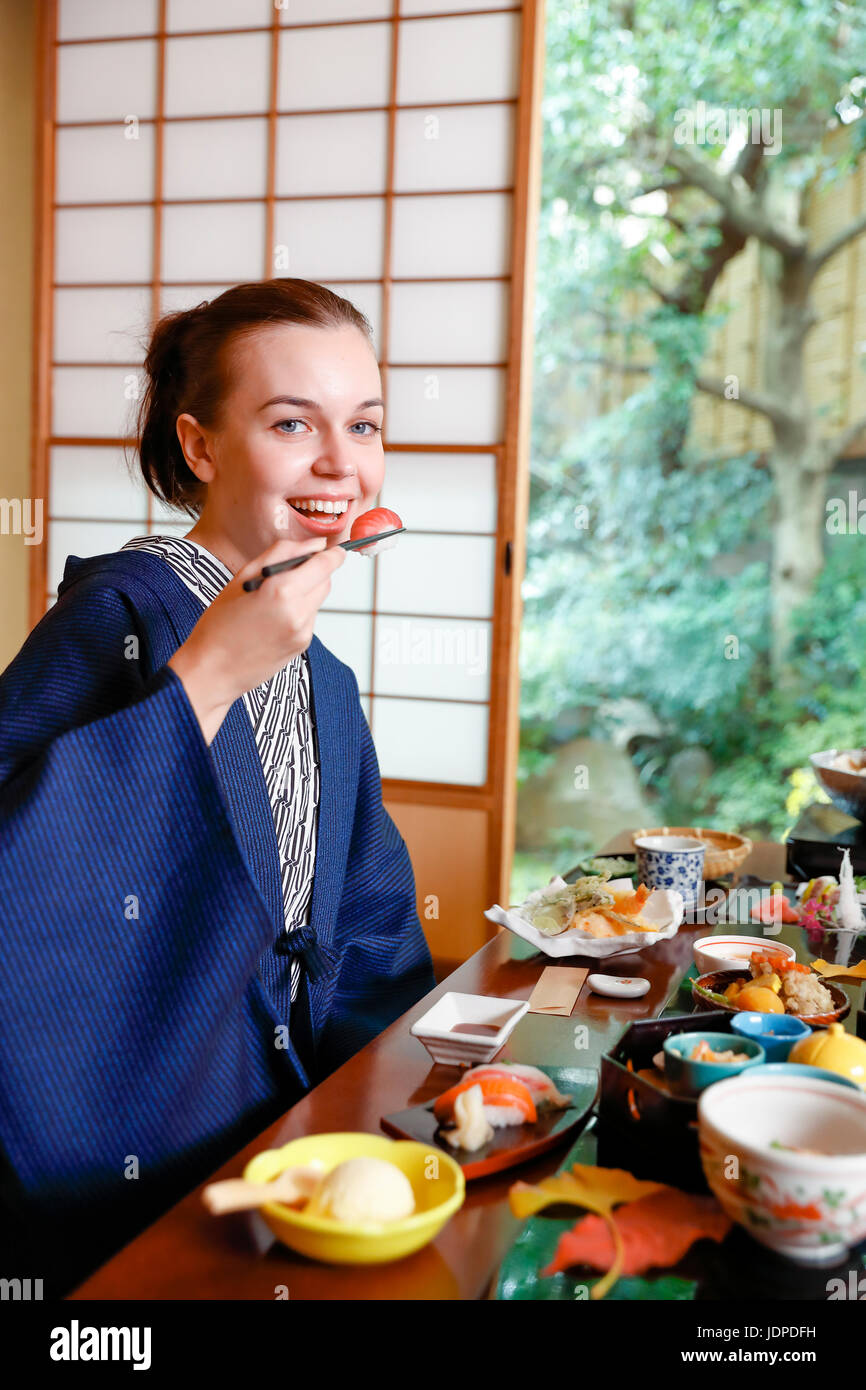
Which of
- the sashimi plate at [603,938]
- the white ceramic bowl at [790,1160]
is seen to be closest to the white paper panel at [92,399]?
the sashimi plate at [603,938]

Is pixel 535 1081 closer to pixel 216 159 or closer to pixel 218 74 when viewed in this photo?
pixel 216 159

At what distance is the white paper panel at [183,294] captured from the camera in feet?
13.3

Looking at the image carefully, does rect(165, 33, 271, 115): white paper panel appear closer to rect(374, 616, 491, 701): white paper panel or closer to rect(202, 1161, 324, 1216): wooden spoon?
rect(374, 616, 491, 701): white paper panel

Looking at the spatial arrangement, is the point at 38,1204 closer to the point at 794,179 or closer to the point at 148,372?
the point at 148,372

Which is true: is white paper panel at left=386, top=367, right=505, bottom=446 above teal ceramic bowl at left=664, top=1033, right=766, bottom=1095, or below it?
above

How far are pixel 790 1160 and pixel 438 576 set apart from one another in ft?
10.6

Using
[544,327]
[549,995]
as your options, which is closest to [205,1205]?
[549,995]

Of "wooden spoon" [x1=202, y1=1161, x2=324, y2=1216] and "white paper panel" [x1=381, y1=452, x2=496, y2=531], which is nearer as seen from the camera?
"wooden spoon" [x1=202, y1=1161, x2=324, y2=1216]

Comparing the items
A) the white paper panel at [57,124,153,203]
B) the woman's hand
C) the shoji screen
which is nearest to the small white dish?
the woman's hand

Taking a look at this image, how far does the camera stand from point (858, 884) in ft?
6.36

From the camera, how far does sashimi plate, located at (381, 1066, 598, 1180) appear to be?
969 mm

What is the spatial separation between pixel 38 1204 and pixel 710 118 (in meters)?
6.85

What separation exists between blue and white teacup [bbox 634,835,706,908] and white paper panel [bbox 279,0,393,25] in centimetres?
317

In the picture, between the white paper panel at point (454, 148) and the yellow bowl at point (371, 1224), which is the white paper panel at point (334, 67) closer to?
the white paper panel at point (454, 148)
